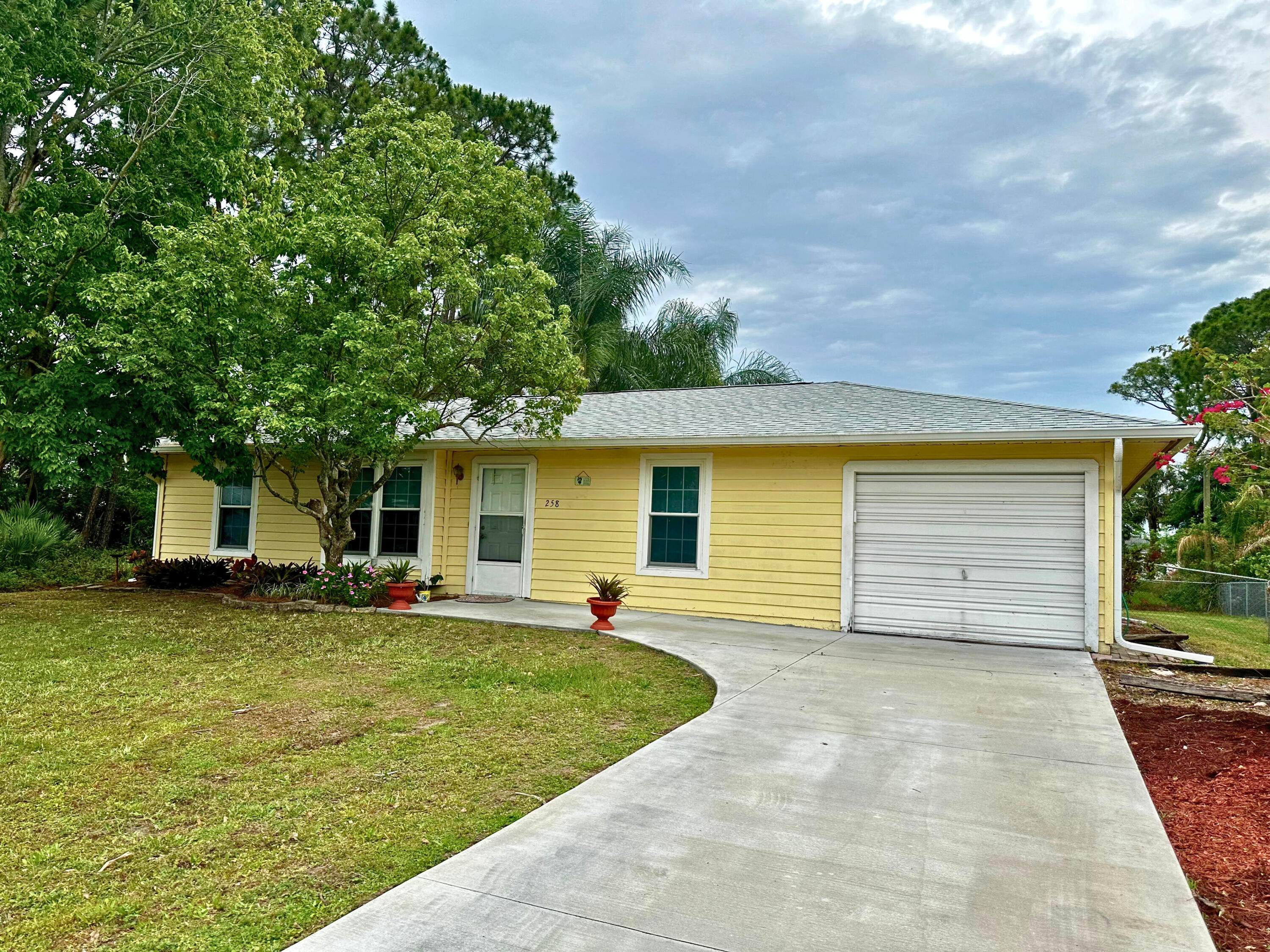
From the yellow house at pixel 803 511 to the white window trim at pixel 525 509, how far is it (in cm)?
3

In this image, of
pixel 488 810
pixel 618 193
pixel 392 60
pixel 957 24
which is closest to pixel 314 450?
pixel 488 810

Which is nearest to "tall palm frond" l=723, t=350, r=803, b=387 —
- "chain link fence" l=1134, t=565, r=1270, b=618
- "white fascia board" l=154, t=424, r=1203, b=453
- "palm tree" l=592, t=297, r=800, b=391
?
"palm tree" l=592, t=297, r=800, b=391

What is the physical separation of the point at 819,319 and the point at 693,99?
11.1m

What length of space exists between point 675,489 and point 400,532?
15.2 ft

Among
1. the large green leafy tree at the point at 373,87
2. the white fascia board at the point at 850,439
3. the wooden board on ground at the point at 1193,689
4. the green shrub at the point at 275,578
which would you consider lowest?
the wooden board on ground at the point at 1193,689

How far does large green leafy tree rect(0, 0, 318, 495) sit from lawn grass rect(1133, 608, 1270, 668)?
45.4 ft

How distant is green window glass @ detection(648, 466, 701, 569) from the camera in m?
10.2

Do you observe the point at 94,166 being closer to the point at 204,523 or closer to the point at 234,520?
the point at 234,520

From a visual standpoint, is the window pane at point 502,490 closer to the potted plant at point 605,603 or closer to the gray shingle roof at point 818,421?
the gray shingle roof at point 818,421

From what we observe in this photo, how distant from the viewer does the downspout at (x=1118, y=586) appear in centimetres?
784

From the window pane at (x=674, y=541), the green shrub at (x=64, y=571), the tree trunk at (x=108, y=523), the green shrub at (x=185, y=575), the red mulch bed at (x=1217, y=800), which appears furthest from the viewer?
the tree trunk at (x=108, y=523)

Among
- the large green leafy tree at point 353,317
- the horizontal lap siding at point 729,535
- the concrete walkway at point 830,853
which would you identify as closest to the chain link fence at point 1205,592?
the horizontal lap siding at point 729,535

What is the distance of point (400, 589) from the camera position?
10.1 meters

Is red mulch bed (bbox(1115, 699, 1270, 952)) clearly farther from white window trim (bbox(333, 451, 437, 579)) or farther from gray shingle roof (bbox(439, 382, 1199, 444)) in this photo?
white window trim (bbox(333, 451, 437, 579))
